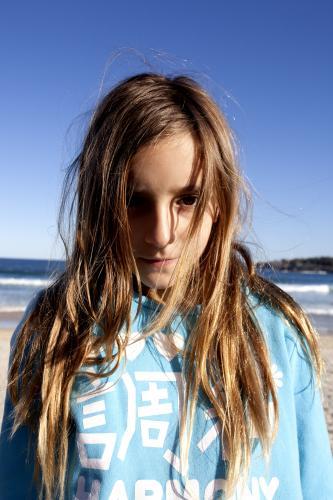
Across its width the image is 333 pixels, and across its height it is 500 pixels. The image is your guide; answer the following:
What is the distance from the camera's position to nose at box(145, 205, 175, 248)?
131cm

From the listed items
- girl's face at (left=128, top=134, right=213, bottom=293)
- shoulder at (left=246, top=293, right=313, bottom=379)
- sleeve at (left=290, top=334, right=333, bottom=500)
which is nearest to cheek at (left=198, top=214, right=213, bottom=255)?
girl's face at (left=128, top=134, right=213, bottom=293)

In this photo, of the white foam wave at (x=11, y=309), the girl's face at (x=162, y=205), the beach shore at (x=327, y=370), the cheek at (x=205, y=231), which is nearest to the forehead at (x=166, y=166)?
the girl's face at (x=162, y=205)

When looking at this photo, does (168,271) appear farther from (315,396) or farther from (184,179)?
(315,396)

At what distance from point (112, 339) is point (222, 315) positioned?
0.31 m

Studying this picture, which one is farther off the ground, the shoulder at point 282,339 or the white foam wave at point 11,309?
the shoulder at point 282,339

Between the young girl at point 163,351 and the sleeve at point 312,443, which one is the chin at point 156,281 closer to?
the young girl at point 163,351

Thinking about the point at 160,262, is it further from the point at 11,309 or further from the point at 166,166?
the point at 11,309

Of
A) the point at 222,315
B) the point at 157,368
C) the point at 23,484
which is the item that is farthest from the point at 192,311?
the point at 23,484

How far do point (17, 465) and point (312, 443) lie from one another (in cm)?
79

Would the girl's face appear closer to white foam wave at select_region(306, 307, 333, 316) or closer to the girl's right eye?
the girl's right eye

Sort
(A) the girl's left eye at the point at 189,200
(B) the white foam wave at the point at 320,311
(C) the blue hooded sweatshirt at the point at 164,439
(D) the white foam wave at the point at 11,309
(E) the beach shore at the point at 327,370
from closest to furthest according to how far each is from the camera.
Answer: (C) the blue hooded sweatshirt at the point at 164,439 → (A) the girl's left eye at the point at 189,200 → (E) the beach shore at the point at 327,370 → (D) the white foam wave at the point at 11,309 → (B) the white foam wave at the point at 320,311

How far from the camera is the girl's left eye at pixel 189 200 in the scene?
4.40 feet

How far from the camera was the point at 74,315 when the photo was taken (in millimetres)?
1435

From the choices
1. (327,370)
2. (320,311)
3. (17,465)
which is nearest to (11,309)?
(327,370)
